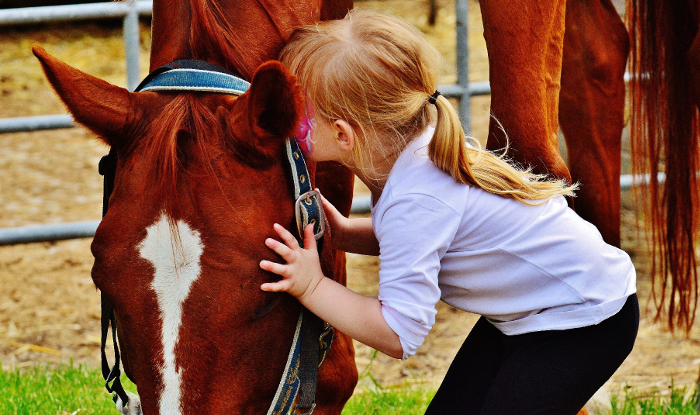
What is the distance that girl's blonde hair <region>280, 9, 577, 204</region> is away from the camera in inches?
50.3

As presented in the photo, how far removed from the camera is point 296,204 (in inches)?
49.7

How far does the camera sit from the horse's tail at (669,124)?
2307mm

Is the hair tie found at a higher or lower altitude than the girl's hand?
higher

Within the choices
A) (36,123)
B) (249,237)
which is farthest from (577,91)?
(36,123)

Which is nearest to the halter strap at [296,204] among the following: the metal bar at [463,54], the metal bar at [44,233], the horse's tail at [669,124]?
the horse's tail at [669,124]

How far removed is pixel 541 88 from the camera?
1592 mm

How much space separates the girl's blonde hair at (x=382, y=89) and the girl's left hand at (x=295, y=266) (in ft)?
0.60

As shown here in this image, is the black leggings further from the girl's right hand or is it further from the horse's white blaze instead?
the horse's white blaze

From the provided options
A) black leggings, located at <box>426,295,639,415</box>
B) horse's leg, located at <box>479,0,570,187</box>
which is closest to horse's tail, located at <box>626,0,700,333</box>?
horse's leg, located at <box>479,0,570,187</box>

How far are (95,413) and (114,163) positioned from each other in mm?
1055

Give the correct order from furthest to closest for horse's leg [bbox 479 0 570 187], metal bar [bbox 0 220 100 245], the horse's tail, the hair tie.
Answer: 1. metal bar [bbox 0 220 100 245]
2. the horse's tail
3. horse's leg [bbox 479 0 570 187]
4. the hair tie

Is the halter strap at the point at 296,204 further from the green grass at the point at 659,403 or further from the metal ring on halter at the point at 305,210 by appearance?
the green grass at the point at 659,403

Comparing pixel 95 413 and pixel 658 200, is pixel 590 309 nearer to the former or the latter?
pixel 658 200

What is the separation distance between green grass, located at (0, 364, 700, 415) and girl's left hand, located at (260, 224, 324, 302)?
3.37 feet
